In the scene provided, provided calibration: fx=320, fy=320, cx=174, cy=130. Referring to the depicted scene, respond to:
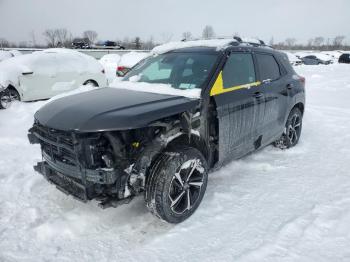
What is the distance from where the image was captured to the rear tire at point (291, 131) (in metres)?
5.44

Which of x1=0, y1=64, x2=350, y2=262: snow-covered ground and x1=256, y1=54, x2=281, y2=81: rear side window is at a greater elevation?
x1=256, y1=54, x2=281, y2=81: rear side window

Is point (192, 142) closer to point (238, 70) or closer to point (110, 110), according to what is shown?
point (110, 110)

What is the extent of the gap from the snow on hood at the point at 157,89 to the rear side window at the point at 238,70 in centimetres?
51

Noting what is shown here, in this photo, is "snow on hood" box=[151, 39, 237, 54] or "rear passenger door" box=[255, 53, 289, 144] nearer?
"snow on hood" box=[151, 39, 237, 54]

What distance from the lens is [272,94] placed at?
463cm

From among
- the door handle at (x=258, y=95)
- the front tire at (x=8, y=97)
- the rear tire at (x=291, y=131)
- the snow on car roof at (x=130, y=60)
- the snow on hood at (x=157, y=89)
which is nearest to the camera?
the snow on hood at (x=157, y=89)

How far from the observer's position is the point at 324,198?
3754mm

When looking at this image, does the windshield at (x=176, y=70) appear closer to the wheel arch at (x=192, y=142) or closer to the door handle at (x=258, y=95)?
the wheel arch at (x=192, y=142)

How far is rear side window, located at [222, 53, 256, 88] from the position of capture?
3.81 metres

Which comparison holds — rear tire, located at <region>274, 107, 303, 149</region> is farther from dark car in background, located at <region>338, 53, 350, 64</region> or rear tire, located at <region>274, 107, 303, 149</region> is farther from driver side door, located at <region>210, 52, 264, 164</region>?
dark car in background, located at <region>338, 53, 350, 64</region>

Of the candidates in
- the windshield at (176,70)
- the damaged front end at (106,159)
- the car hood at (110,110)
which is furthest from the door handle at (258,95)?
the damaged front end at (106,159)

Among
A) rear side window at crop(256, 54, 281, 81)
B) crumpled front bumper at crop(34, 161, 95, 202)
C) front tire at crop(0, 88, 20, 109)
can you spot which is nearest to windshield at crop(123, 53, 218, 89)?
rear side window at crop(256, 54, 281, 81)

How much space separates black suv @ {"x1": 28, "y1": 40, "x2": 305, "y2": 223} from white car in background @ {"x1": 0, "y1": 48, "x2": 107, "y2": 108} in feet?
19.3

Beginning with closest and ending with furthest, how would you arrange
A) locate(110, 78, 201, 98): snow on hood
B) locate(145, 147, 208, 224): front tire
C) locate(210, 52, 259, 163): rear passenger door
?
1. locate(145, 147, 208, 224): front tire
2. locate(110, 78, 201, 98): snow on hood
3. locate(210, 52, 259, 163): rear passenger door
